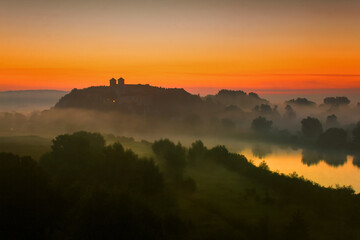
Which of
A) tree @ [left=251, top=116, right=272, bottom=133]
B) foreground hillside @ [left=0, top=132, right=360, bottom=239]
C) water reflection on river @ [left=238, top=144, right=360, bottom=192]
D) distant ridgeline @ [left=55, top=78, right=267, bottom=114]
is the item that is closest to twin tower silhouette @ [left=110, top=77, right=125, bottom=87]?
distant ridgeline @ [left=55, top=78, right=267, bottom=114]

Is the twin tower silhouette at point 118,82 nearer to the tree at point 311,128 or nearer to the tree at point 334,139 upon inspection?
the tree at point 311,128

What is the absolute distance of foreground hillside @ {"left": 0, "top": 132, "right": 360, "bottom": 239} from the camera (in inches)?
930

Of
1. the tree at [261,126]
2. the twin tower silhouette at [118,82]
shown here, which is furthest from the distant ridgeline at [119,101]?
the tree at [261,126]

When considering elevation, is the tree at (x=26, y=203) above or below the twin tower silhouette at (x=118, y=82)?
below

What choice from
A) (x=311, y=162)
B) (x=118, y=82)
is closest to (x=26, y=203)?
(x=311, y=162)

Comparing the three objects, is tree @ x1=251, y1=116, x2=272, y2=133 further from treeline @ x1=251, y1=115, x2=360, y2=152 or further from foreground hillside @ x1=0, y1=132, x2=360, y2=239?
foreground hillside @ x1=0, y1=132, x2=360, y2=239

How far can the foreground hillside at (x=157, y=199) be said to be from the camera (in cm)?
2362

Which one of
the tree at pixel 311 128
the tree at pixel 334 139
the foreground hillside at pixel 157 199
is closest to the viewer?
the foreground hillside at pixel 157 199

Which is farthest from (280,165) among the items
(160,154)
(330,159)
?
(160,154)

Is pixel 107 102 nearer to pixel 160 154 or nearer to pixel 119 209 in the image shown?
pixel 160 154

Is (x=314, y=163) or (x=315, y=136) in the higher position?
(x=315, y=136)

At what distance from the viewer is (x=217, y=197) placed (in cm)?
4462

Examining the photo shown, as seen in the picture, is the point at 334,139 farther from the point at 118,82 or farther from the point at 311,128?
the point at 118,82

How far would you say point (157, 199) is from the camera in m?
36.8
